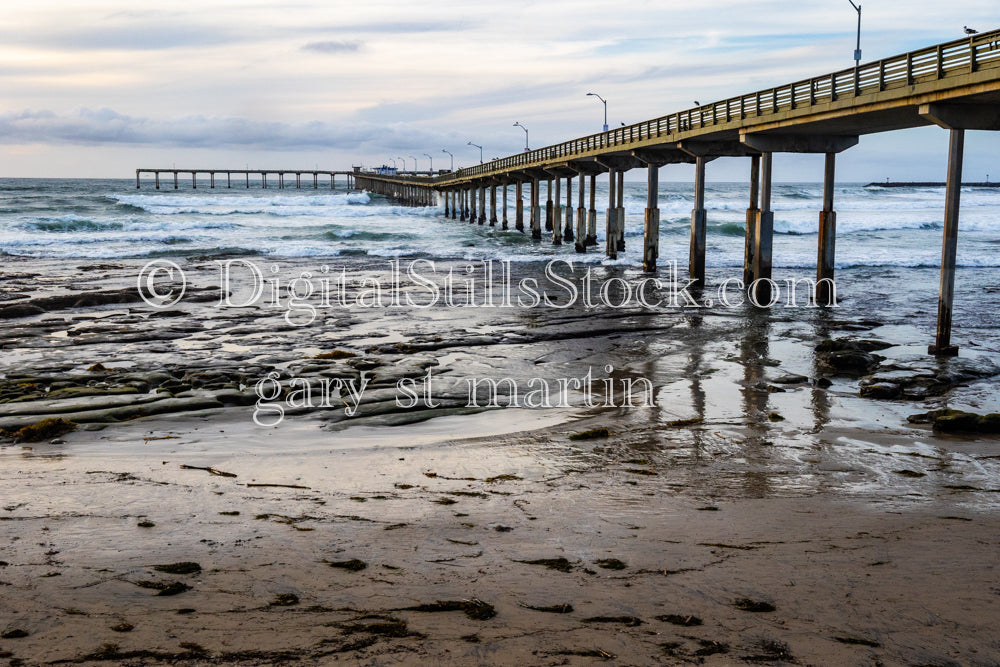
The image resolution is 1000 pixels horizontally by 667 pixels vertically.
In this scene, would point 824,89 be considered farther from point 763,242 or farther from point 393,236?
point 393,236

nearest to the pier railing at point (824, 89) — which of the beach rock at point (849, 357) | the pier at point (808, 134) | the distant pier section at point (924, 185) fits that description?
the pier at point (808, 134)

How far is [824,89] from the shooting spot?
2091cm

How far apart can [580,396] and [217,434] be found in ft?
16.8

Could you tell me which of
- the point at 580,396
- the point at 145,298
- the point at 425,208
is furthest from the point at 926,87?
the point at 425,208

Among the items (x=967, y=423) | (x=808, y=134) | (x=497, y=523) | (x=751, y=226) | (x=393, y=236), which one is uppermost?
(x=808, y=134)

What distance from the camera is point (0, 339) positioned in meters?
17.5

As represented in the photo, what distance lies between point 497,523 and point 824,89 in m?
17.2

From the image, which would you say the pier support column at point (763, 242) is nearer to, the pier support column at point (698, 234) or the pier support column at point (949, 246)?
the pier support column at point (698, 234)

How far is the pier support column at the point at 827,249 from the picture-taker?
961 inches

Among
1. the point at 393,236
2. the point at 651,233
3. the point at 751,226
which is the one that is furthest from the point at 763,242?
the point at 393,236

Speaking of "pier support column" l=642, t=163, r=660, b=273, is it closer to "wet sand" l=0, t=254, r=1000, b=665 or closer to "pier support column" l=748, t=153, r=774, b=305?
"pier support column" l=748, t=153, r=774, b=305

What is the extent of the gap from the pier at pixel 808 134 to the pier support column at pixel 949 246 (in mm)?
18

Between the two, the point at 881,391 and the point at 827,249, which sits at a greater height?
the point at 827,249

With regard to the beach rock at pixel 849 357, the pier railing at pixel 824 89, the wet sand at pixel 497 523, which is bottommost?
the wet sand at pixel 497 523
